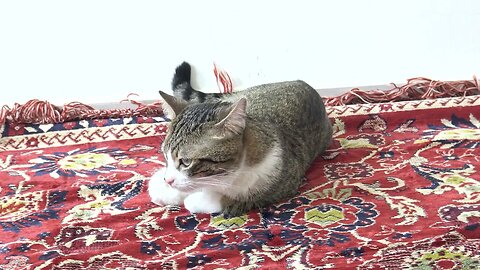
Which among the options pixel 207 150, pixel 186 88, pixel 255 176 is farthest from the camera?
pixel 186 88

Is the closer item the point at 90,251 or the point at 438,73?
the point at 90,251

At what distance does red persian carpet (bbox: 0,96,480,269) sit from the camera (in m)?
1.37

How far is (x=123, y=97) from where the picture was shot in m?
2.37

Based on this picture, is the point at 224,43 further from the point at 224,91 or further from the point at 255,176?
the point at 255,176

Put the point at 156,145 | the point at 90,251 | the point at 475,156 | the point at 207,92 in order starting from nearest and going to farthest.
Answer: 1. the point at 90,251
2. the point at 475,156
3. the point at 156,145
4. the point at 207,92

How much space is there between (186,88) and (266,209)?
72 cm

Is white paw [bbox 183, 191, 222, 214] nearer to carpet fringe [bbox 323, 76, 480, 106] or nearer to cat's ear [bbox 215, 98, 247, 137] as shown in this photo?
cat's ear [bbox 215, 98, 247, 137]

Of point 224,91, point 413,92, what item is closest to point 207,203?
point 224,91

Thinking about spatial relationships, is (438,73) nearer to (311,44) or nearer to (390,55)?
(390,55)

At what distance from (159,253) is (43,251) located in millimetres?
239

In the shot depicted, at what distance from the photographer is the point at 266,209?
5.19 ft

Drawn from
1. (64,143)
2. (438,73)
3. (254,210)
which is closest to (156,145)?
(64,143)

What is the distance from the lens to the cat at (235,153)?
1.46 metres

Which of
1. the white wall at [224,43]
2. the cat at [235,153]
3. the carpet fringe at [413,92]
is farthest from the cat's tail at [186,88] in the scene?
the carpet fringe at [413,92]
